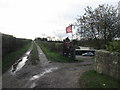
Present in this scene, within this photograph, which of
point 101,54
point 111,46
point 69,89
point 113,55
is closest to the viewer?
point 69,89

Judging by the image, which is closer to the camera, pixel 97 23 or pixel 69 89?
pixel 69 89

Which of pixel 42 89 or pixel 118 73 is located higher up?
→ pixel 118 73

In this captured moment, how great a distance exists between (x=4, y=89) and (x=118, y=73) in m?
6.21

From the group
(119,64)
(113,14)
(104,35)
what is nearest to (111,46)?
(119,64)

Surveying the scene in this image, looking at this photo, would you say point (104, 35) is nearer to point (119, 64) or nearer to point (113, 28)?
point (113, 28)

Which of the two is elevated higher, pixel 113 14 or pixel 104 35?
→ pixel 113 14

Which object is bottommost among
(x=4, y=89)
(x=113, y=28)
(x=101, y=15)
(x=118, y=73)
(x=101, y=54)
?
(x=4, y=89)

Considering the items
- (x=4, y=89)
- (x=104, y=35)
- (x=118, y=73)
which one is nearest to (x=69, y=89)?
(x=118, y=73)

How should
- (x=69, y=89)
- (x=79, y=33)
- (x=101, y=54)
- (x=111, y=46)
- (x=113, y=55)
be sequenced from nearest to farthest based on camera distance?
(x=69, y=89)
(x=113, y=55)
(x=111, y=46)
(x=101, y=54)
(x=79, y=33)

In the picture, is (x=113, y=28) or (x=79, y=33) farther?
(x=79, y=33)

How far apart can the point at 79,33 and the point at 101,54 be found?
2326 centimetres

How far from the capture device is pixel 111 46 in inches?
466

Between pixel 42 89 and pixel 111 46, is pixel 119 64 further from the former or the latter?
pixel 42 89

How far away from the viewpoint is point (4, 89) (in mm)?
10172
